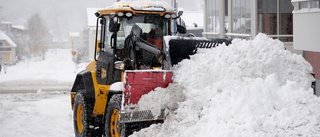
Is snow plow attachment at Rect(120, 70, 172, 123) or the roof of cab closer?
snow plow attachment at Rect(120, 70, 172, 123)

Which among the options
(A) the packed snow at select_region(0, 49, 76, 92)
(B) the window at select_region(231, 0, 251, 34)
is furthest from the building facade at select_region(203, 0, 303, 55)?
(A) the packed snow at select_region(0, 49, 76, 92)

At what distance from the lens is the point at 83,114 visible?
316 inches

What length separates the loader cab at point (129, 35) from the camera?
745 centimetres

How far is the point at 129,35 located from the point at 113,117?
156 cm

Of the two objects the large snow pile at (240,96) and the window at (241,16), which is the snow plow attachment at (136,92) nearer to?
the large snow pile at (240,96)

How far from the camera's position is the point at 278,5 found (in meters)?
19.6

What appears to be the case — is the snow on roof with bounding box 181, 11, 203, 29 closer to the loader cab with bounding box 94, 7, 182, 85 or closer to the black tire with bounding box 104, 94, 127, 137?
the loader cab with bounding box 94, 7, 182, 85

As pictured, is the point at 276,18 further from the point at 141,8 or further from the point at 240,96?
the point at 240,96

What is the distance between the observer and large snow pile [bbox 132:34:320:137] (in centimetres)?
514

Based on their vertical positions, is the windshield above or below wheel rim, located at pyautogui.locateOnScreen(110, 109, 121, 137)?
above

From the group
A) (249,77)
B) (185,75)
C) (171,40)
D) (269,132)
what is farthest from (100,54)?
(269,132)

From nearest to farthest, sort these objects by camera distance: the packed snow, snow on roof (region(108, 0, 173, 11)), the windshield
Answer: the windshield → snow on roof (region(108, 0, 173, 11)) → the packed snow

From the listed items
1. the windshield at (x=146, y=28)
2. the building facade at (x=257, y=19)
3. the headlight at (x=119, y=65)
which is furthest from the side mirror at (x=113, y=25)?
the building facade at (x=257, y=19)

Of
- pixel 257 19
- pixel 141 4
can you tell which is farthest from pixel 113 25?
pixel 257 19
